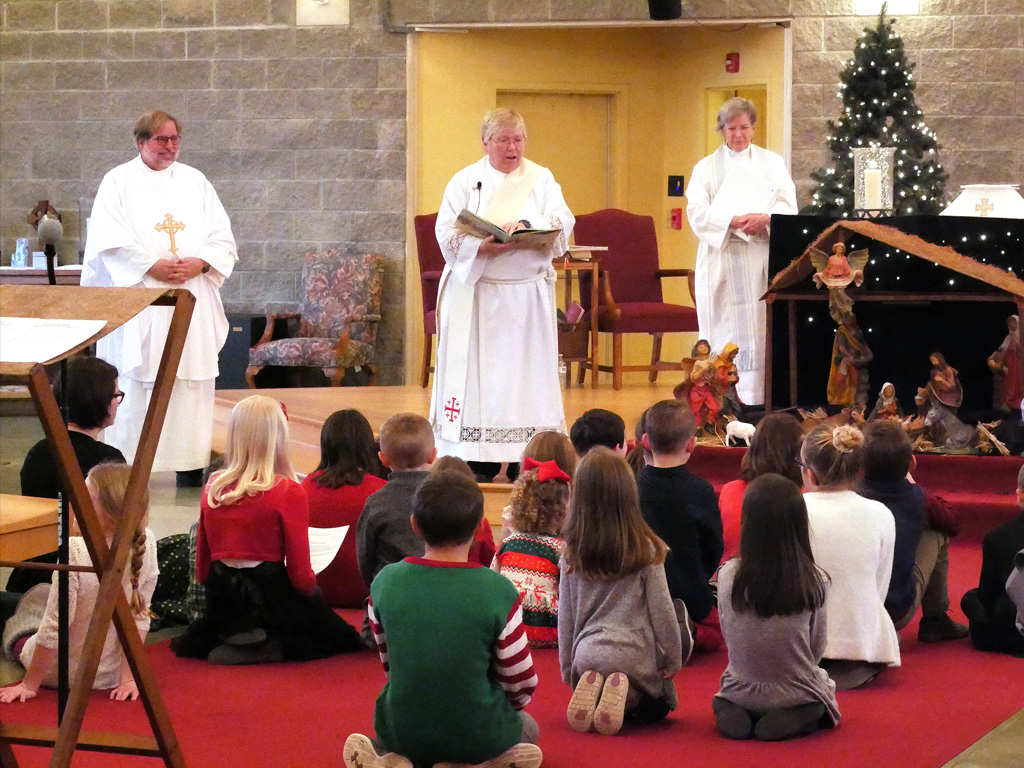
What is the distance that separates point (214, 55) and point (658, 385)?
12.7 feet

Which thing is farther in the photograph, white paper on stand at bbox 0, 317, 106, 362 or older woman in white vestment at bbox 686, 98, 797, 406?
older woman in white vestment at bbox 686, 98, 797, 406

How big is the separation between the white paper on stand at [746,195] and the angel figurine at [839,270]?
2.78 ft

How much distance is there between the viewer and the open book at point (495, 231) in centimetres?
512

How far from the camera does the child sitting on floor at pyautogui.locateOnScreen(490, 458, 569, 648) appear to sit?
3.54 meters

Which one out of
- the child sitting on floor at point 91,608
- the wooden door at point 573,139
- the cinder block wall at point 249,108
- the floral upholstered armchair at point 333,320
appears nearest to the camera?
the child sitting on floor at point 91,608

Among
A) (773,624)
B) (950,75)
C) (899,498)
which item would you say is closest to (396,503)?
(773,624)

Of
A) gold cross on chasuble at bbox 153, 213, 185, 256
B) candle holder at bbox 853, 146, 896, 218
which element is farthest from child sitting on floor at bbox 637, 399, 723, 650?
gold cross on chasuble at bbox 153, 213, 185, 256

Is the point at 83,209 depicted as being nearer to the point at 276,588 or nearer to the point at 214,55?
the point at 214,55

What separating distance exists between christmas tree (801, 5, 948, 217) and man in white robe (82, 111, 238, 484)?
3846mm

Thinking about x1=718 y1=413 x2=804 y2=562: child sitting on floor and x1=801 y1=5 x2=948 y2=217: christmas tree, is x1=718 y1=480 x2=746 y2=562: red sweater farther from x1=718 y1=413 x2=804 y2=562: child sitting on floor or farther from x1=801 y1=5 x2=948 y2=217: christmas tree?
x1=801 y1=5 x2=948 y2=217: christmas tree

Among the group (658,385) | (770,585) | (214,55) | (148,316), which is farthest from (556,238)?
(214,55)

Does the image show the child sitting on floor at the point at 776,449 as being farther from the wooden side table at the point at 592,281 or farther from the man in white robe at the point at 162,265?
the wooden side table at the point at 592,281

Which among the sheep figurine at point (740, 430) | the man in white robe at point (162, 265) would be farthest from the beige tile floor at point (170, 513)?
the sheep figurine at point (740, 430)

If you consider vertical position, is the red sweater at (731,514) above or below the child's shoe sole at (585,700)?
above
